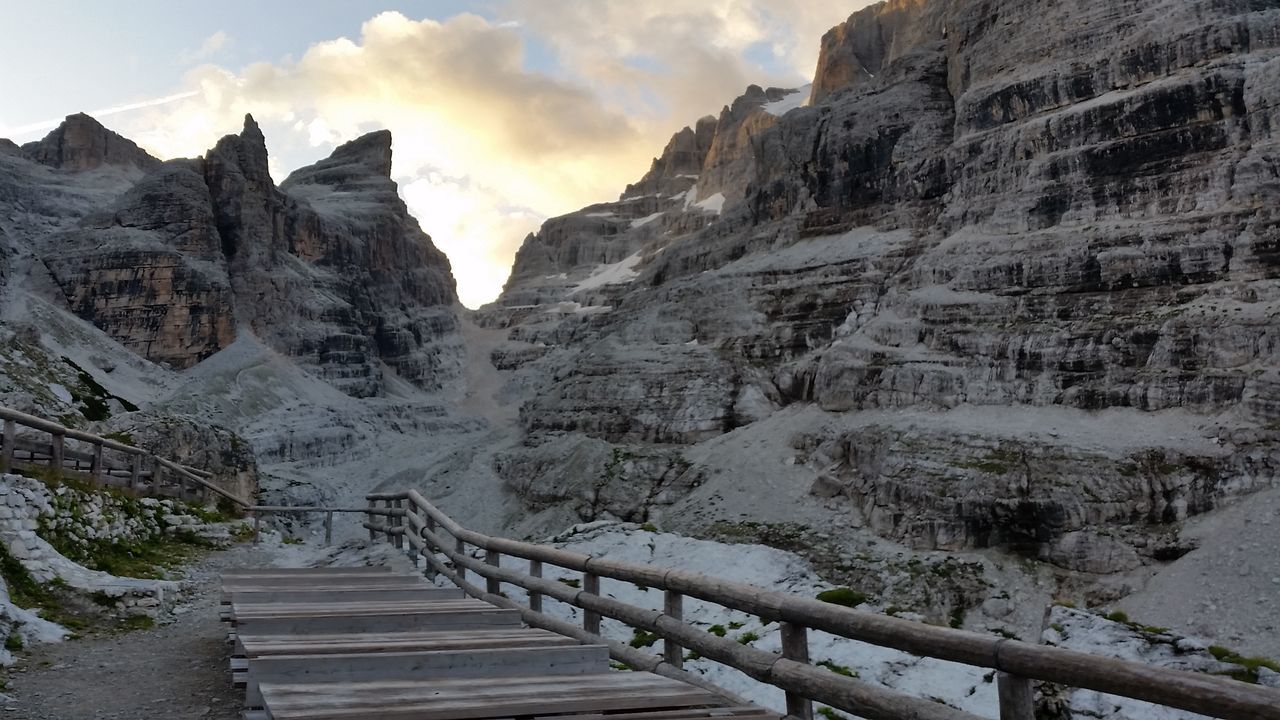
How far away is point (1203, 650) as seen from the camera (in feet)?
39.1

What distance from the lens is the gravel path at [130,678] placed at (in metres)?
7.19

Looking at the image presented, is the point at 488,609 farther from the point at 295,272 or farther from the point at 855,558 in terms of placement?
the point at 295,272

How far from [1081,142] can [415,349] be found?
101 metres

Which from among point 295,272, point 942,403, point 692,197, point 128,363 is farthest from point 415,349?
point 942,403

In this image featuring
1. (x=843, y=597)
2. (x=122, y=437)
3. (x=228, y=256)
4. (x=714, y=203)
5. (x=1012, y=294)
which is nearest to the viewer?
(x=843, y=597)

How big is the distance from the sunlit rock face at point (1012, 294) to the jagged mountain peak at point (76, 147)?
98.1 metres

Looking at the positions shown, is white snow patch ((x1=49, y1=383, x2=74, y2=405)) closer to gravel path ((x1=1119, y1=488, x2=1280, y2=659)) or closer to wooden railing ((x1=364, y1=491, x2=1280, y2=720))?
wooden railing ((x1=364, y1=491, x2=1280, y2=720))

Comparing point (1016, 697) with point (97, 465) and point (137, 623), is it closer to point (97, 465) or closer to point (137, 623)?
point (137, 623)

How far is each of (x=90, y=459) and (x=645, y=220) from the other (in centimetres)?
16273

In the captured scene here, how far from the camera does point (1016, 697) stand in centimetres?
483

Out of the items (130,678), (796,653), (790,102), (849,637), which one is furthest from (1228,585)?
(790,102)

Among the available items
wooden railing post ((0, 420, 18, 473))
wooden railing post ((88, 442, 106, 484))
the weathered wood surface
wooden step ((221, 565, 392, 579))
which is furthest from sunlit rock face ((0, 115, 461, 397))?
the weathered wood surface

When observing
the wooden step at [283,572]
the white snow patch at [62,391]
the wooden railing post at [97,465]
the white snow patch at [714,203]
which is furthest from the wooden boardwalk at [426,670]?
the white snow patch at [714,203]

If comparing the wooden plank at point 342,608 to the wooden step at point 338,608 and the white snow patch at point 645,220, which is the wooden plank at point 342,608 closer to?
the wooden step at point 338,608
